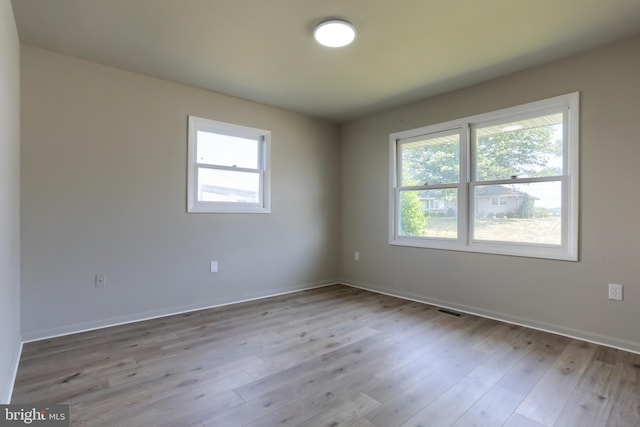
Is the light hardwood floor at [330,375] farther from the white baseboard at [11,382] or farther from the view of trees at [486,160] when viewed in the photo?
the view of trees at [486,160]

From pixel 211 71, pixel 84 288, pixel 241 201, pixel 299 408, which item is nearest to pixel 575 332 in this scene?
pixel 299 408

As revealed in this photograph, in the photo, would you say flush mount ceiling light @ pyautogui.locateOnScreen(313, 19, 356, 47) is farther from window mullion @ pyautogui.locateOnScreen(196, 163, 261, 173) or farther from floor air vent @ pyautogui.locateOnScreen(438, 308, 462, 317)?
floor air vent @ pyautogui.locateOnScreen(438, 308, 462, 317)

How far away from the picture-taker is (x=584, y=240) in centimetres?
276

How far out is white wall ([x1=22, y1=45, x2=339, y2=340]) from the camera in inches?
107

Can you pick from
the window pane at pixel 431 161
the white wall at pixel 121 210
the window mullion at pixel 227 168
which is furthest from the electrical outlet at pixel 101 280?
the window pane at pixel 431 161

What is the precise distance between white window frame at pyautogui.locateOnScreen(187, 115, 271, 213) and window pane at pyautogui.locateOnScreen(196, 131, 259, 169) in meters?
0.04

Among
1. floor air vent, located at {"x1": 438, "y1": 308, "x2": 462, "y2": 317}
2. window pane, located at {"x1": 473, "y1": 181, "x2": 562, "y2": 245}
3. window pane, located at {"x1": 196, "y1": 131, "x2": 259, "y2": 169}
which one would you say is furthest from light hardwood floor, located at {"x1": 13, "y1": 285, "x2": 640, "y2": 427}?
window pane, located at {"x1": 196, "y1": 131, "x2": 259, "y2": 169}

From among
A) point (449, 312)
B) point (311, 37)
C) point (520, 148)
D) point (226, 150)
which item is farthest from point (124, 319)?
point (520, 148)

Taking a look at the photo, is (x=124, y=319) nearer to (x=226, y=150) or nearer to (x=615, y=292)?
(x=226, y=150)

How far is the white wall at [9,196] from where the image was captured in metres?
1.79

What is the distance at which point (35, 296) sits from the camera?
8.87 ft

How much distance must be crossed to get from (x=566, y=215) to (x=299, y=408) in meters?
2.75

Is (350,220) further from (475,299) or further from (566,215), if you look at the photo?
(566,215)

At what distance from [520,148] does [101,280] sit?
165 inches
